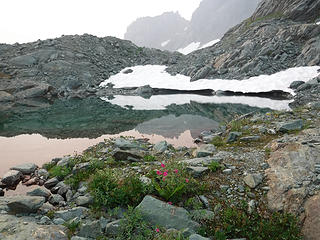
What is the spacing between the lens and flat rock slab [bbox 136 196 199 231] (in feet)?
19.8

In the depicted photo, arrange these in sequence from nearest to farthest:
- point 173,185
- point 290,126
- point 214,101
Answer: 1. point 173,185
2. point 290,126
3. point 214,101

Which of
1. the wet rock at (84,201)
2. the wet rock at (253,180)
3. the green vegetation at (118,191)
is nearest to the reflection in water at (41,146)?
the wet rock at (84,201)

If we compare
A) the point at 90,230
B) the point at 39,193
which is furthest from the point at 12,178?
the point at 90,230

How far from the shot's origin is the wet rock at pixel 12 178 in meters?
10.1

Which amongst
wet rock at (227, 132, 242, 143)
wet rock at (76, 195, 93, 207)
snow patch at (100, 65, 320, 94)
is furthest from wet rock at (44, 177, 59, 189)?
snow patch at (100, 65, 320, 94)

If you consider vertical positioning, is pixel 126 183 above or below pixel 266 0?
below

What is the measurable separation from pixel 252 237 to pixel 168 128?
1417 centimetres

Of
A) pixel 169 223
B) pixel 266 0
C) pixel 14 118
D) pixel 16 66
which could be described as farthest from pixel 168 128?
pixel 266 0

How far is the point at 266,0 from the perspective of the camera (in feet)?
220

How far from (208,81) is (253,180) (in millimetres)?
38262

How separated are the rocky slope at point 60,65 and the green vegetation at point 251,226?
43.5 meters

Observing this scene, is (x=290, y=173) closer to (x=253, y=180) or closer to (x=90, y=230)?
(x=253, y=180)

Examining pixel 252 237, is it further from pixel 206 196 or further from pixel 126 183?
pixel 126 183

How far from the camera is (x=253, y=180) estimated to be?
7234 mm
